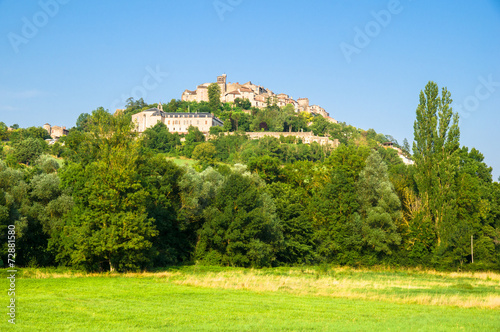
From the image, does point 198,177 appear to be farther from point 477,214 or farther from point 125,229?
point 477,214

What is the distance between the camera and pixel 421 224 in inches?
1784

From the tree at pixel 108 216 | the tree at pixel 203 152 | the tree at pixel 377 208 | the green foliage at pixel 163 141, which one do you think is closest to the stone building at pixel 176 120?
the green foliage at pixel 163 141

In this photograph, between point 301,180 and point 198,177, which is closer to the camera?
point 198,177

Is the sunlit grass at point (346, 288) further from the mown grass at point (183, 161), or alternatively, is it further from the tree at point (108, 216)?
the mown grass at point (183, 161)

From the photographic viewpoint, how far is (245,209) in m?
42.4

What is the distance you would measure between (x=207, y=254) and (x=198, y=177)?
7864 millimetres

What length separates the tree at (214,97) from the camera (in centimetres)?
16925

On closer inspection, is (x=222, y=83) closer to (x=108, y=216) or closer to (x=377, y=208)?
(x=377, y=208)

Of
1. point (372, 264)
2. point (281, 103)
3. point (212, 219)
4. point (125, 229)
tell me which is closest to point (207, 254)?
point (212, 219)

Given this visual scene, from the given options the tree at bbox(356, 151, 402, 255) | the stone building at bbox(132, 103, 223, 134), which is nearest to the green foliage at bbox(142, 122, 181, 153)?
the stone building at bbox(132, 103, 223, 134)

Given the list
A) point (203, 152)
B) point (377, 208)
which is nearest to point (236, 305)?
point (377, 208)

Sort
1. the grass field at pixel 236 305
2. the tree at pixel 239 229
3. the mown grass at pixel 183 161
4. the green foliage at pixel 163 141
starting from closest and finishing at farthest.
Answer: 1. the grass field at pixel 236 305
2. the tree at pixel 239 229
3. the mown grass at pixel 183 161
4. the green foliage at pixel 163 141

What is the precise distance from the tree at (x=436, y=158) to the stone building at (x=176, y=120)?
10138 cm

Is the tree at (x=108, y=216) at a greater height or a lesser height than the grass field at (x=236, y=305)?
greater
